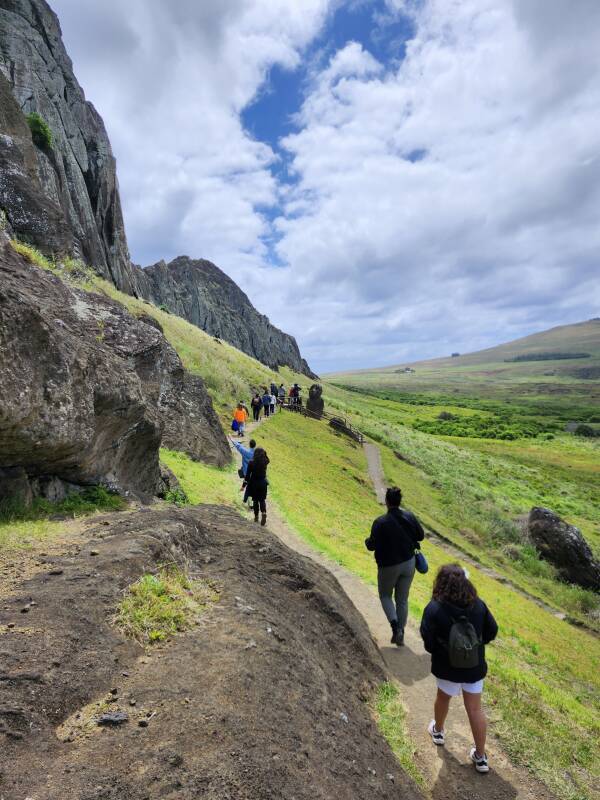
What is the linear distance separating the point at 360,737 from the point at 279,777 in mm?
2202

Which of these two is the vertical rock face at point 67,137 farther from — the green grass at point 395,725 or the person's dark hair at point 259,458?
the green grass at point 395,725

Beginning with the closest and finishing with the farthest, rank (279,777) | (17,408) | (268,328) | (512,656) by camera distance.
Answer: (279,777)
(17,408)
(512,656)
(268,328)

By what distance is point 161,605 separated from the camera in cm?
604

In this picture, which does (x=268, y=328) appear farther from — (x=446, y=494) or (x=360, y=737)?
(x=360, y=737)

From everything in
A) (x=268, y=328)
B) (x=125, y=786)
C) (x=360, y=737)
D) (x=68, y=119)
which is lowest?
(x=360, y=737)

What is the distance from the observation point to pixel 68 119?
59.2 metres

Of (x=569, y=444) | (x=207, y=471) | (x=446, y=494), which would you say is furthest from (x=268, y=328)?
(x=207, y=471)

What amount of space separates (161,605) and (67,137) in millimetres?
69326

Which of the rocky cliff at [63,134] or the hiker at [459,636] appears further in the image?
the rocky cliff at [63,134]

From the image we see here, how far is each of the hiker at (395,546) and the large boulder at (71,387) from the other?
6145 millimetres

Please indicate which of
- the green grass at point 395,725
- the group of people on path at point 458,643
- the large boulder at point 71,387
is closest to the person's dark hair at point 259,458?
the large boulder at point 71,387

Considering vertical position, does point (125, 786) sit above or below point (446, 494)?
above

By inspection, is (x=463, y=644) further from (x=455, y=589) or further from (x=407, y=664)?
(x=407, y=664)

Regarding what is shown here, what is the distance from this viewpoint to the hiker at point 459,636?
19.3ft
